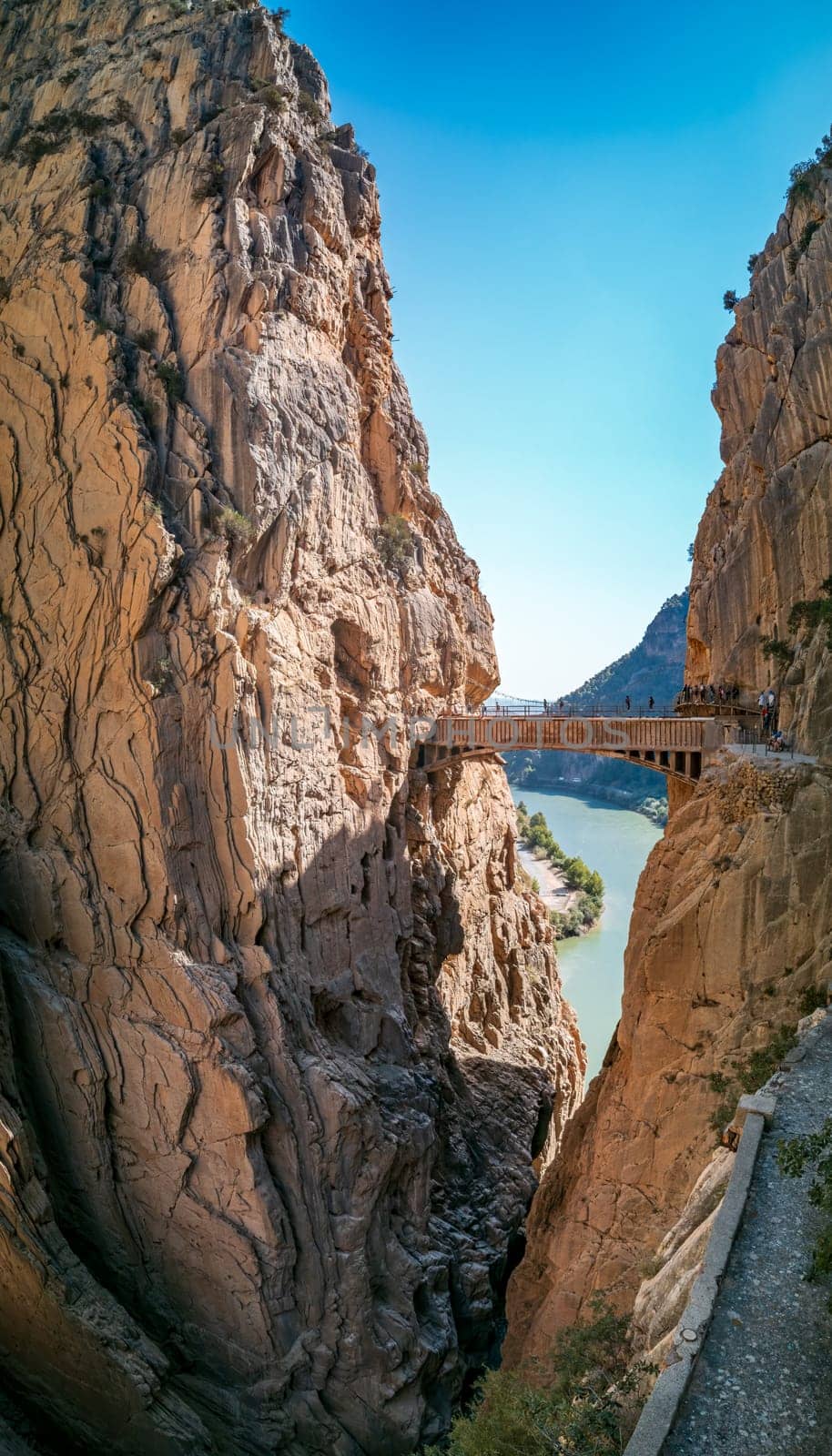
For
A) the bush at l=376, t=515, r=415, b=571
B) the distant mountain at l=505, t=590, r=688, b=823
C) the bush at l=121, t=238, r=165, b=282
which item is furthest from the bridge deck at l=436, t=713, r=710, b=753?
the distant mountain at l=505, t=590, r=688, b=823

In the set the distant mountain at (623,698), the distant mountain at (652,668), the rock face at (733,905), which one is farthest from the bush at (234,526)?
the distant mountain at (652,668)

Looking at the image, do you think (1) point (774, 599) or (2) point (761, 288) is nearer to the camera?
(1) point (774, 599)

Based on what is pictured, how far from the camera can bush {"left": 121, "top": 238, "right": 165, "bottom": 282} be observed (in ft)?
65.4

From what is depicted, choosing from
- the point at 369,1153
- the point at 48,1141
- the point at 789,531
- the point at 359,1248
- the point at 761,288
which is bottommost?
the point at 359,1248

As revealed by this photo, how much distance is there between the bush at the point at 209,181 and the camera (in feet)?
66.2

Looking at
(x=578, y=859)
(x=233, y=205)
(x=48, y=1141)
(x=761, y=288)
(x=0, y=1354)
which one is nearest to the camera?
(x=0, y=1354)

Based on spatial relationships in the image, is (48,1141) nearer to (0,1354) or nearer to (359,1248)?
(0,1354)

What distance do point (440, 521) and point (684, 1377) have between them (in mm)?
24646

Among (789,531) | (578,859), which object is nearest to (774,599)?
(789,531)

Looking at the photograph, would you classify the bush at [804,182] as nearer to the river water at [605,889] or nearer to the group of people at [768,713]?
the group of people at [768,713]

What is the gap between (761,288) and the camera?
21734 millimetres

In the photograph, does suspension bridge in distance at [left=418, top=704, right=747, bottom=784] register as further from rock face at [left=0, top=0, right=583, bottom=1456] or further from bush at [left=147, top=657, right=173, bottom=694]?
bush at [left=147, top=657, right=173, bottom=694]

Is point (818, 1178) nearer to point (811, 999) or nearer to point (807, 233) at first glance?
point (811, 999)

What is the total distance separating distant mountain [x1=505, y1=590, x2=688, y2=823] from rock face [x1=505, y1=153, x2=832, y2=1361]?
7473 cm
